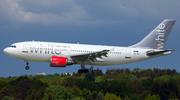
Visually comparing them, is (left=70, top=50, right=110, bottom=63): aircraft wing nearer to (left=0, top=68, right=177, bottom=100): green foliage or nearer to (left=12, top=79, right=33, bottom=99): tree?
(left=0, top=68, right=177, bottom=100): green foliage

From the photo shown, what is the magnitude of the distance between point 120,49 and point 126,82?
10417cm

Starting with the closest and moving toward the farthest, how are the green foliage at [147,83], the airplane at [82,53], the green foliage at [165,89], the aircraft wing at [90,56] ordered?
the aircraft wing at [90,56]
the airplane at [82,53]
the green foliage at [165,89]
the green foliage at [147,83]

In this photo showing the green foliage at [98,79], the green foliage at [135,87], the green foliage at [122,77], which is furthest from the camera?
the green foliage at [98,79]

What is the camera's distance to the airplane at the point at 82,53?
45.8 metres

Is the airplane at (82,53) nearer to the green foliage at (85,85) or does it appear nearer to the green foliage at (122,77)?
the green foliage at (85,85)

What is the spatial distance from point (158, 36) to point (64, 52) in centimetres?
1779

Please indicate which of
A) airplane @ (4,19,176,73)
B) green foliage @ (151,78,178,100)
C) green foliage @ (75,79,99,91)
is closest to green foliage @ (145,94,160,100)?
green foliage @ (151,78,178,100)

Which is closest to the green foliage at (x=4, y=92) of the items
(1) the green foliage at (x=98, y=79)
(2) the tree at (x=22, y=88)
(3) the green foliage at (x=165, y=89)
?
(2) the tree at (x=22, y=88)

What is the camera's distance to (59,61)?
45250 millimetres

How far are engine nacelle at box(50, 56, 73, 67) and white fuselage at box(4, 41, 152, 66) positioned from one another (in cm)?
116

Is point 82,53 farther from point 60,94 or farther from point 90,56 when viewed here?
point 60,94

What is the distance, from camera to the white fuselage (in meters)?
46.0

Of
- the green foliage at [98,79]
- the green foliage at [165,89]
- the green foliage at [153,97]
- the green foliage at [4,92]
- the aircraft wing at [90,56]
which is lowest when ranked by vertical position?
the green foliage at [153,97]

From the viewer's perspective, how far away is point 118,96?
461ft
